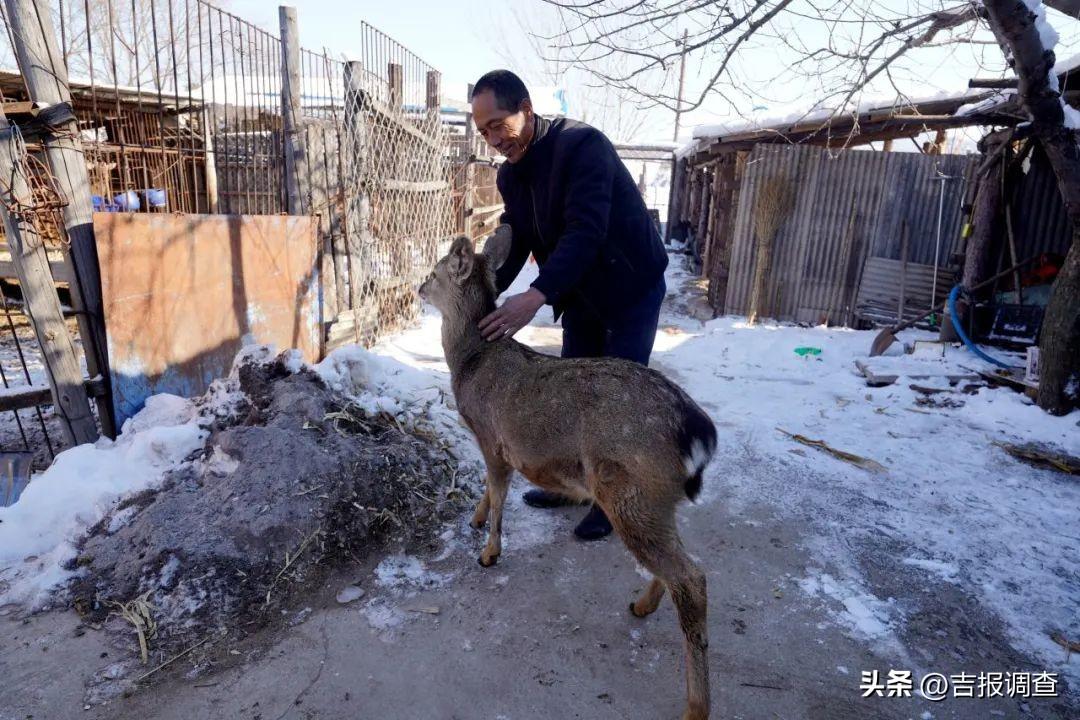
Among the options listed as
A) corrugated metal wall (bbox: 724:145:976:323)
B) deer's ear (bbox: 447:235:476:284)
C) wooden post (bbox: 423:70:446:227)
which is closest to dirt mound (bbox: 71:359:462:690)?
deer's ear (bbox: 447:235:476:284)

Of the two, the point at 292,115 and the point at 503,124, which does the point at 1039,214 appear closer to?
the point at 503,124

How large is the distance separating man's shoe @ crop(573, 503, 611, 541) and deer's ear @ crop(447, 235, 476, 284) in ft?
5.39

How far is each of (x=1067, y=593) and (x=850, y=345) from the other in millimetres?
5932

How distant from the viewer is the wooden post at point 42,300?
3.62m

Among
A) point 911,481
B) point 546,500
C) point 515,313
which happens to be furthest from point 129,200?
point 911,481

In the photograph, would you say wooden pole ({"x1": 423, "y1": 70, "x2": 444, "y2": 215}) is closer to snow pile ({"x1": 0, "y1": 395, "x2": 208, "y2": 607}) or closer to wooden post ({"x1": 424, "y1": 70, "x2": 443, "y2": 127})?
wooden post ({"x1": 424, "y1": 70, "x2": 443, "y2": 127})

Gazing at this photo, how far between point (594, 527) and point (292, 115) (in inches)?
188

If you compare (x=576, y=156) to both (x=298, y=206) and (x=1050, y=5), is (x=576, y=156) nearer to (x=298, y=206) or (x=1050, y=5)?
(x=298, y=206)

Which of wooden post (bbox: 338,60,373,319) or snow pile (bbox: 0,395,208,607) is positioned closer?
snow pile (bbox: 0,395,208,607)

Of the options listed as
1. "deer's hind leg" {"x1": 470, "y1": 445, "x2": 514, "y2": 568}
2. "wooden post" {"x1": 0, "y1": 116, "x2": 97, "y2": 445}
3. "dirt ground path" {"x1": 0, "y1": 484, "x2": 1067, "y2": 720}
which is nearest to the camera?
"dirt ground path" {"x1": 0, "y1": 484, "x2": 1067, "y2": 720}

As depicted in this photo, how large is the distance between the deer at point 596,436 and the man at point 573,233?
0.91 feet

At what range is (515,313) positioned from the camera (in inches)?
123

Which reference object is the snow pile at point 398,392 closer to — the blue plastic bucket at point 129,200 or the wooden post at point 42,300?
the wooden post at point 42,300

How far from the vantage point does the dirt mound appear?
2891 millimetres
